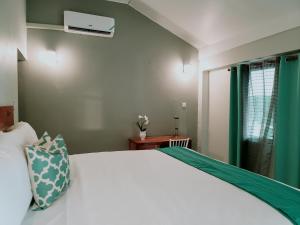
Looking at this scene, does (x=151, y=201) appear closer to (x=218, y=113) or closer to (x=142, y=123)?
(x=142, y=123)

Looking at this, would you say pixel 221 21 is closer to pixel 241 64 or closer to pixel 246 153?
pixel 241 64

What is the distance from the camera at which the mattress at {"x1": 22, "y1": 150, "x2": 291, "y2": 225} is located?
1.13 metres

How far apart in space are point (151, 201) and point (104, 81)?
2.74 m

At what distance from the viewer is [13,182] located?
99cm

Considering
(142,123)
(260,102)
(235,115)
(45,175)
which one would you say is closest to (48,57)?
(142,123)

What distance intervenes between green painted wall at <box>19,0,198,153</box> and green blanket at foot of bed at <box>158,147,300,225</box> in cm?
187

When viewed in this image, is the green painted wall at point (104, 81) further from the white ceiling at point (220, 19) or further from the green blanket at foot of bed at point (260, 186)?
the green blanket at foot of bed at point (260, 186)

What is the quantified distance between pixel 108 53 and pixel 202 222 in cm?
320

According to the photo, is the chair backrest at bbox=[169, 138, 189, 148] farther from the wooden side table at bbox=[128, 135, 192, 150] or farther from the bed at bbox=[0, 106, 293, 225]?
the bed at bbox=[0, 106, 293, 225]

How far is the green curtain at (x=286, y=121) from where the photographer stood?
Result: 8.25 feet

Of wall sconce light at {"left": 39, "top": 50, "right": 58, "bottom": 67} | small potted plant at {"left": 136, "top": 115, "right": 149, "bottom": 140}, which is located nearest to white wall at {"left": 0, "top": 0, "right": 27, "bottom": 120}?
wall sconce light at {"left": 39, "top": 50, "right": 58, "bottom": 67}

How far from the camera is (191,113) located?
14.2 feet

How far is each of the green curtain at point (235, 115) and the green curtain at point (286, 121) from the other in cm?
65

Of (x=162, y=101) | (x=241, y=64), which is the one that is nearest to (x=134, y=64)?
(x=162, y=101)
